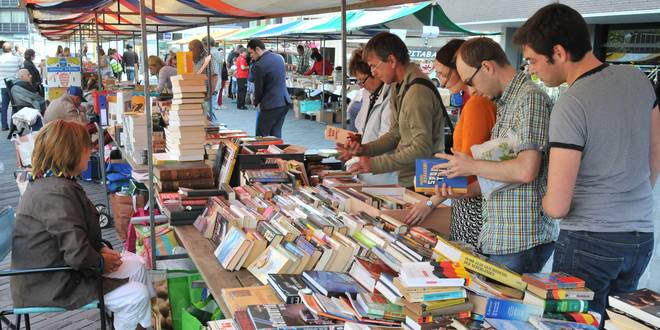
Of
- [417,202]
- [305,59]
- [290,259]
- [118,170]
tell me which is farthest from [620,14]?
[290,259]

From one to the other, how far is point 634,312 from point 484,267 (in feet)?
1.43

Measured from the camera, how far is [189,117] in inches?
161

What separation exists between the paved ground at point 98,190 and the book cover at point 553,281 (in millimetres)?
2766

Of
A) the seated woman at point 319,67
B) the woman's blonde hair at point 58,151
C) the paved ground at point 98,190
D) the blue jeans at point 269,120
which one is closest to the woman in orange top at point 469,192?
the woman's blonde hair at point 58,151

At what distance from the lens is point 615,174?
6.36 feet

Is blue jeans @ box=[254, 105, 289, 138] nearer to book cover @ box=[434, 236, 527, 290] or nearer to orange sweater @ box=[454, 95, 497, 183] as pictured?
orange sweater @ box=[454, 95, 497, 183]

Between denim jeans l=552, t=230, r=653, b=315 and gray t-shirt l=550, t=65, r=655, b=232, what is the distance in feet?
0.10

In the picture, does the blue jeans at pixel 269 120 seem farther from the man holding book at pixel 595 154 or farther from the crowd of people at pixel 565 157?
the man holding book at pixel 595 154

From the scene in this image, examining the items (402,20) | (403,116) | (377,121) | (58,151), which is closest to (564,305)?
(403,116)

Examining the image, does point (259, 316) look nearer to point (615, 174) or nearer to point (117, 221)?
point (615, 174)

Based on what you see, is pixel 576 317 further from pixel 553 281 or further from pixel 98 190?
pixel 98 190

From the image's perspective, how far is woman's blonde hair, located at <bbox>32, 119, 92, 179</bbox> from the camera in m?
2.95

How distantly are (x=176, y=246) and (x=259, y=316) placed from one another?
82.3 inches

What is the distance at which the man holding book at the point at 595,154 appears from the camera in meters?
1.88
